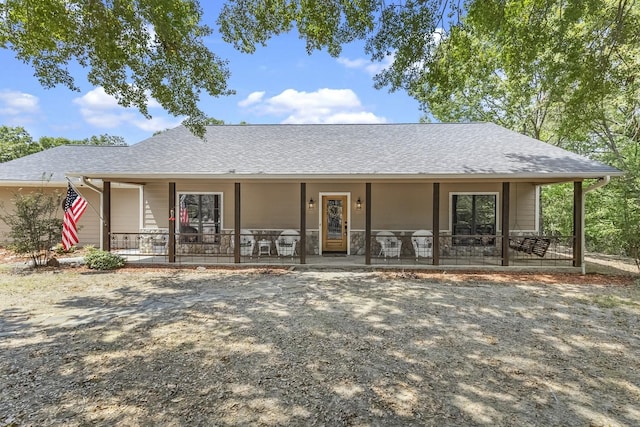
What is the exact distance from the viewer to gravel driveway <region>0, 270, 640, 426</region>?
2912 millimetres

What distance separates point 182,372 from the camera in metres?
3.57

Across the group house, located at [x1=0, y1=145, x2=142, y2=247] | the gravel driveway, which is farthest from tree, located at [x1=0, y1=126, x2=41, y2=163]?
the gravel driveway

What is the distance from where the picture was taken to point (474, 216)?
11430mm

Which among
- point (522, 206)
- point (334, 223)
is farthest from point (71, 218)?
point (522, 206)

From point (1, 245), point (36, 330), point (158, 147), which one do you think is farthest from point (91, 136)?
point (36, 330)

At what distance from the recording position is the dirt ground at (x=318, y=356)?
9.55 feet

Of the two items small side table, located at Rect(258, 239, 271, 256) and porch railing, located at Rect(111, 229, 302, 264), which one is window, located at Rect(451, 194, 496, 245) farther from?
small side table, located at Rect(258, 239, 271, 256)

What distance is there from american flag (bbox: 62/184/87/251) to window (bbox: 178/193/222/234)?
3.18 metres

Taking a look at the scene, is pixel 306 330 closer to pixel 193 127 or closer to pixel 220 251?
pixel 193 127

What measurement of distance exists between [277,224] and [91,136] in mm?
42760

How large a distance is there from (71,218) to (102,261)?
141cm

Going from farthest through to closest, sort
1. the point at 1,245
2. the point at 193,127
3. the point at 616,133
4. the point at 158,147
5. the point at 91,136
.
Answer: the point at 91,136, the point at 616,133, the point at 1,245, the point at 158,147, the point at 193,127

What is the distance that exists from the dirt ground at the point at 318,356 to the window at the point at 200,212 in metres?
4.74

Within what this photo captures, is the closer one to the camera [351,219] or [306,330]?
[306,330]
